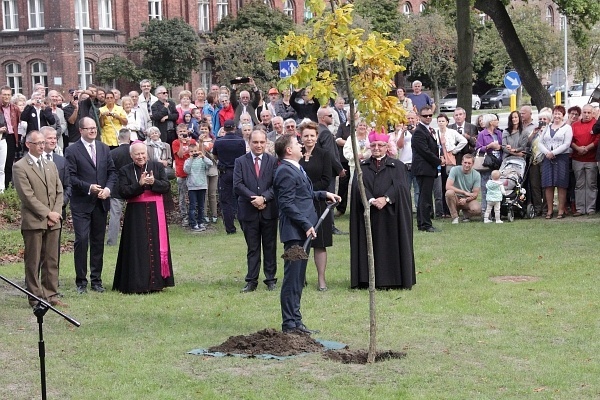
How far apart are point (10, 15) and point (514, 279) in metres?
47.8

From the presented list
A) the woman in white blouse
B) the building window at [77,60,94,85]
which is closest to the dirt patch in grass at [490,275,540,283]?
the woman in white blouse

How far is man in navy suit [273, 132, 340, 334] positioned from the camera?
11.4 meters

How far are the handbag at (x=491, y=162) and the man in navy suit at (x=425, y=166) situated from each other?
1385 mm

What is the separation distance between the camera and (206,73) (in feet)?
203

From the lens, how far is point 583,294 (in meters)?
13.3

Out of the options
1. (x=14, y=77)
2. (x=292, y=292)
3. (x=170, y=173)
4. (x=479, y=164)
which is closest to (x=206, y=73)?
(x=14, y=77)

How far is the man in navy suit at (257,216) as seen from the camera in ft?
47.3

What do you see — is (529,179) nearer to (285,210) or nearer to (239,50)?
(285,210)

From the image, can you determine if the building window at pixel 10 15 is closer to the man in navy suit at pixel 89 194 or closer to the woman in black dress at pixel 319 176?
the man in navy suit at pixel 89 194

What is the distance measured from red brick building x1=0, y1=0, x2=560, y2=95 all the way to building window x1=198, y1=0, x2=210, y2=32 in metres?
3.81

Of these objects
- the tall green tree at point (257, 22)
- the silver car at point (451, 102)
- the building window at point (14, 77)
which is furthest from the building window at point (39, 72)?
the silver car at point (451, 102)

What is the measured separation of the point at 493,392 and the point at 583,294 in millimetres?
4684

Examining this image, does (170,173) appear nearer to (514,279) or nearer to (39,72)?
(514,279)

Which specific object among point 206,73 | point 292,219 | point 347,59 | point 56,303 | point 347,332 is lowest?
point 347,332
